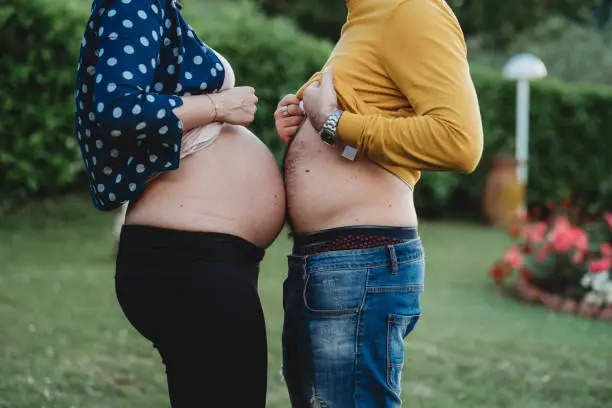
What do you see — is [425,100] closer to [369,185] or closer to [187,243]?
[369,185]

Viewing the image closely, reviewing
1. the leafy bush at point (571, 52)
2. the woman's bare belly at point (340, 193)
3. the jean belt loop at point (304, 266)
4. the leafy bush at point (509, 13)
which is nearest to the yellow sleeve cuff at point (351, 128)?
the woman's bare belly at point (340, 193)

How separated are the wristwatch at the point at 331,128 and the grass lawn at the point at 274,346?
1.85ft

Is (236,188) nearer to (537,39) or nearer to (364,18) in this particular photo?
(364,18)

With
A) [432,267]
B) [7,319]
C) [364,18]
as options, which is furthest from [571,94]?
[364,18]

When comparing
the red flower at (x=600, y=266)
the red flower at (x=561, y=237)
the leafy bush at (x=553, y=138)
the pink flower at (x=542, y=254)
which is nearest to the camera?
the red flower at (x=600, y=266)

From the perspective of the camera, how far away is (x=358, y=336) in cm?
212

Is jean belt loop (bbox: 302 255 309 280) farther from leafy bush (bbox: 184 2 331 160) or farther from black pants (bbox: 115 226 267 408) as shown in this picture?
leafy bush (bbox: 184 2 331 160)

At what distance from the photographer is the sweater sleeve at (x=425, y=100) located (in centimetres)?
204

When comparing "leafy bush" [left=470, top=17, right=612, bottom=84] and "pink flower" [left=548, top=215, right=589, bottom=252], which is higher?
"pink flower" [left=548, top=215, right=589, bottom=252]

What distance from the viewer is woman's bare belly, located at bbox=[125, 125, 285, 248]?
6.79 feet

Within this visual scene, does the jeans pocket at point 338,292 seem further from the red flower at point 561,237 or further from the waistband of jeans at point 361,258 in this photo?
the red flower at point 561,237

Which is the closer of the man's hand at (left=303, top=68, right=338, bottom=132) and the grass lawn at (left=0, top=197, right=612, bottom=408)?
the man's hand at (left=303, top=68, right=338, bottom=132)

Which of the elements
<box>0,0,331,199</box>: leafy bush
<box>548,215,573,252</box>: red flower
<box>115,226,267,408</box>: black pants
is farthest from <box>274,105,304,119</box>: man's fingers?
<box>0,0,331,199</box>: leafy bush

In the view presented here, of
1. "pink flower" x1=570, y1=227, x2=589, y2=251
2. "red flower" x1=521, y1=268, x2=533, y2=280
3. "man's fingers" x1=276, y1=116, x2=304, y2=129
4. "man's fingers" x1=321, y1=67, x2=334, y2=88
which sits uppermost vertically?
"man's fingers" x1=321, y1=67, x2=334, y2=88
